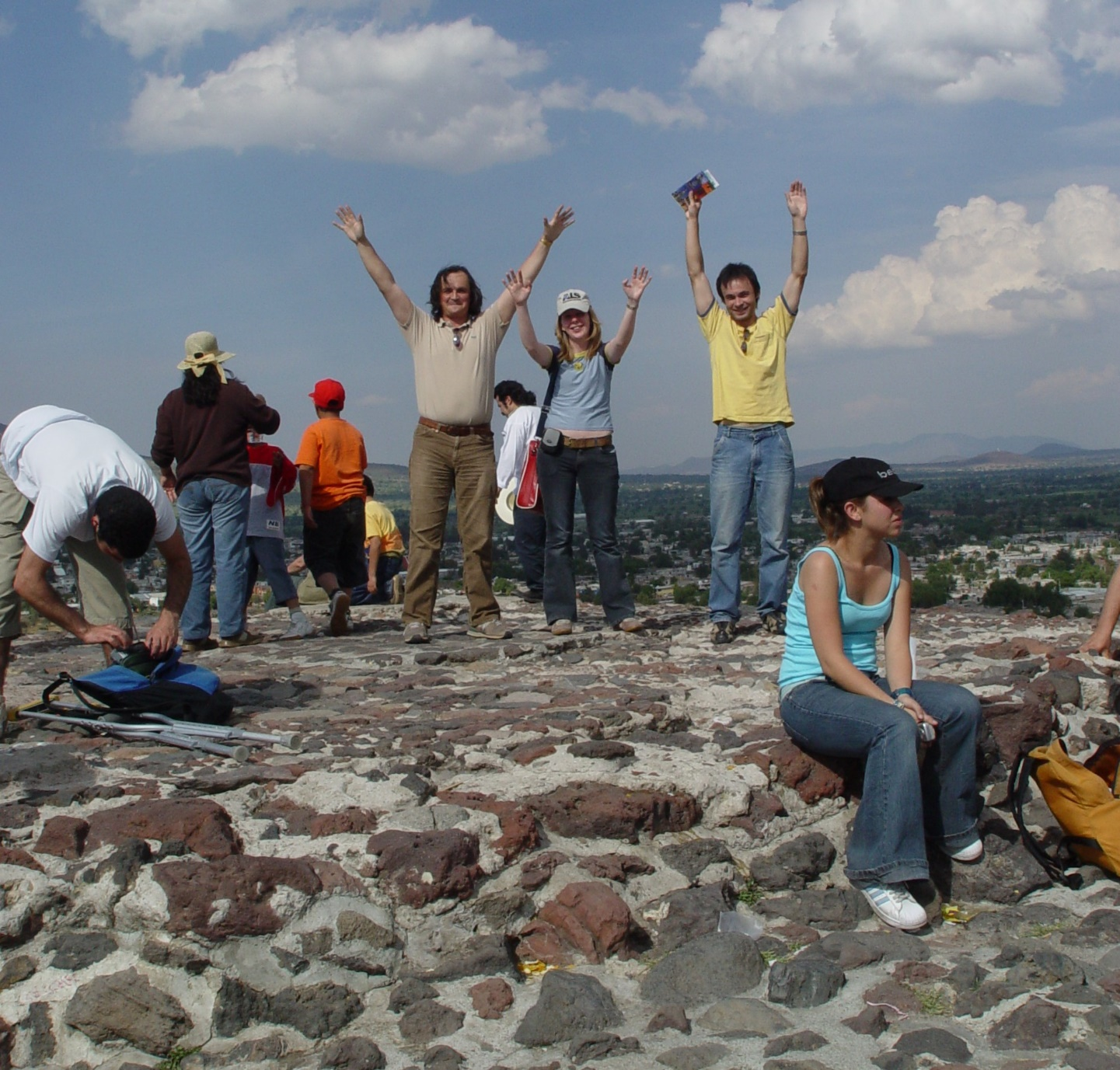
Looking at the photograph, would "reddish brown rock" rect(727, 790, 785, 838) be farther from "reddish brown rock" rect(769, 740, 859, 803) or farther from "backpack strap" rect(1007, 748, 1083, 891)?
"backpack strap" rect(1007, 748, 1083, 891)

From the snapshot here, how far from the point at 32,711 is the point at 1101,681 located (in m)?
5.01

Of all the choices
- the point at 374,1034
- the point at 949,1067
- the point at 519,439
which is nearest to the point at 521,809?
the point at 374,1034

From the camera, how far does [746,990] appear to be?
349cm

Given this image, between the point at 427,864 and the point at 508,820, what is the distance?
1.27 ft

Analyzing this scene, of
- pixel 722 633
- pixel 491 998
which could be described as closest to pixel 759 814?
pixel 491 998

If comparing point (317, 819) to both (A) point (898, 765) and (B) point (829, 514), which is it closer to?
(A) point (898, 765)

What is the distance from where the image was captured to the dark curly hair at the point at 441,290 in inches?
283

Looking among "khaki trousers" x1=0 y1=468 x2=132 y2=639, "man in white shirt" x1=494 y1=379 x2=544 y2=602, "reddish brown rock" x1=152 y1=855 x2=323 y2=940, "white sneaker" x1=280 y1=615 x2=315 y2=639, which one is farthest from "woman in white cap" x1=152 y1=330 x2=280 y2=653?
"reddish brown rock" x1=152 y1=855 x2=323 y2=940

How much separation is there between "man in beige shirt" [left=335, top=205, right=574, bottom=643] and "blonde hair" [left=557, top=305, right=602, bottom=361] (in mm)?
357

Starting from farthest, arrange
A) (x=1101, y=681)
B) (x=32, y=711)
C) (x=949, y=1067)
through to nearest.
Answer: (x=1101, y=681) → (x=32, y=711) → (x=949, y=1067)

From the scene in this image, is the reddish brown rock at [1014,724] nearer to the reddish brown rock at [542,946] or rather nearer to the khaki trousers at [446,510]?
the reddish brown rock at [542,946]

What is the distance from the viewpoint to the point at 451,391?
7078 mm

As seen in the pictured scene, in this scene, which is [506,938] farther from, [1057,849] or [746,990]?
[1057,849]

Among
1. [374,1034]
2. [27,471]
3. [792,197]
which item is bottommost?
[374,1034]
